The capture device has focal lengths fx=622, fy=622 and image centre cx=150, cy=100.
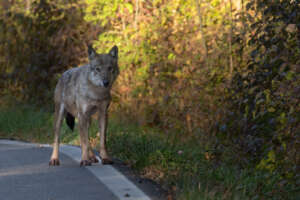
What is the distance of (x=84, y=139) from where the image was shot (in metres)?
9.18

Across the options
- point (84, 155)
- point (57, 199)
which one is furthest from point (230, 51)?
point (57, 199)

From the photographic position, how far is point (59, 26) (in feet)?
65.4

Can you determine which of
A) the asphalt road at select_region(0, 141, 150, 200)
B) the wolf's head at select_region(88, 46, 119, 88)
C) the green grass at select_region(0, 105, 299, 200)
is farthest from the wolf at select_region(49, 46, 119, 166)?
the green grass at select_region(0, 105, 299, 200)

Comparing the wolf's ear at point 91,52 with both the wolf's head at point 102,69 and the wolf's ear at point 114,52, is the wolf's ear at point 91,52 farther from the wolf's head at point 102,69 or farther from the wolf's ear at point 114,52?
the wolf's ear at point 114,52

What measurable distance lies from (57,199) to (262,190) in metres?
2.39

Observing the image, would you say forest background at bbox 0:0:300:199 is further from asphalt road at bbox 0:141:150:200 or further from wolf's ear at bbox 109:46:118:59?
wolf's ear at bbox 109:46:118:59

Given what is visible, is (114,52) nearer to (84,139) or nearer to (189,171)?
(84,139)

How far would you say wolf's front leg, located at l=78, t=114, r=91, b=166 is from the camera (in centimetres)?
916

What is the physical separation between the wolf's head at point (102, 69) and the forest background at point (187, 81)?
1.22m

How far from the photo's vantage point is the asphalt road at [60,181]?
23.6ft

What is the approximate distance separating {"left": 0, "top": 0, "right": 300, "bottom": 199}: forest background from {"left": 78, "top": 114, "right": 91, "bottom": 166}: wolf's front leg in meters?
0.67

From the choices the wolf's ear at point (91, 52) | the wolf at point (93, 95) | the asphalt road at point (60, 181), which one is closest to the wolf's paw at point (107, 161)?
the wolf at point (93, 95)

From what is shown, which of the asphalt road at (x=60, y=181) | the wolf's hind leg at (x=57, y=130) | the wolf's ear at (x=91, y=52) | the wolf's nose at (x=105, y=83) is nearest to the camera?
the asphalt road at (x=60, y=181)

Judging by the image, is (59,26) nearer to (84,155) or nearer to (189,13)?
(189,13)
